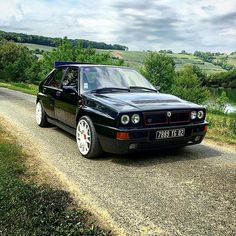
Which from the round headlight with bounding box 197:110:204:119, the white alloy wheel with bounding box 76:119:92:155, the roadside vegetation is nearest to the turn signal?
the white alloy wheel with bounding box 76:119:92:155

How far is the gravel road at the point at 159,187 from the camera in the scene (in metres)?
3.52


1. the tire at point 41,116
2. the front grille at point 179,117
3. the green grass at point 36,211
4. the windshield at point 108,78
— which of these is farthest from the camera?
the tire at point 41,116

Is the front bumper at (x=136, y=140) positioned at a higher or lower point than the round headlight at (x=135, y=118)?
lower

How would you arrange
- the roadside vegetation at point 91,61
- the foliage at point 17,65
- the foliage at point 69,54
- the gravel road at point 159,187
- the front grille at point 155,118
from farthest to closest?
the foliage at point 17,65 < the roadside vegetation at point 91,61 < the foliage at point 69,54 < the front grille at point 155,118 < the gravel road at point 159,187

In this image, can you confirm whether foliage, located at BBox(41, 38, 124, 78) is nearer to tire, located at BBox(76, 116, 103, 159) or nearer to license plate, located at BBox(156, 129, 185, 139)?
tire, located at BBox(76, 116, 103, 159)

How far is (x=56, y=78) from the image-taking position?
791 cm

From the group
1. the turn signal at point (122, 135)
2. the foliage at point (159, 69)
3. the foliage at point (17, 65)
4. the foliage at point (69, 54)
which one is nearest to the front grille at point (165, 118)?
the turn signal at point (122, 135)

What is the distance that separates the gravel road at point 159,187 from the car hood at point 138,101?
0.91m

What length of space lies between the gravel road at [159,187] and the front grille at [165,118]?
67cm

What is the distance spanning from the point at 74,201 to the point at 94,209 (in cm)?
31

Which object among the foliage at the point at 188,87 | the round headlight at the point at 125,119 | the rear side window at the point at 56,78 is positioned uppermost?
the rear side window at the point at 56,78

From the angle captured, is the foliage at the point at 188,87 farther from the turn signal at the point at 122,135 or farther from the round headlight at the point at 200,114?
the turn signal at the point at 122,135

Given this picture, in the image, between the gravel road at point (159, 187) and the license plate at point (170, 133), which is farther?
the license plate at point (170, 133)

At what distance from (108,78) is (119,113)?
1677 mm
